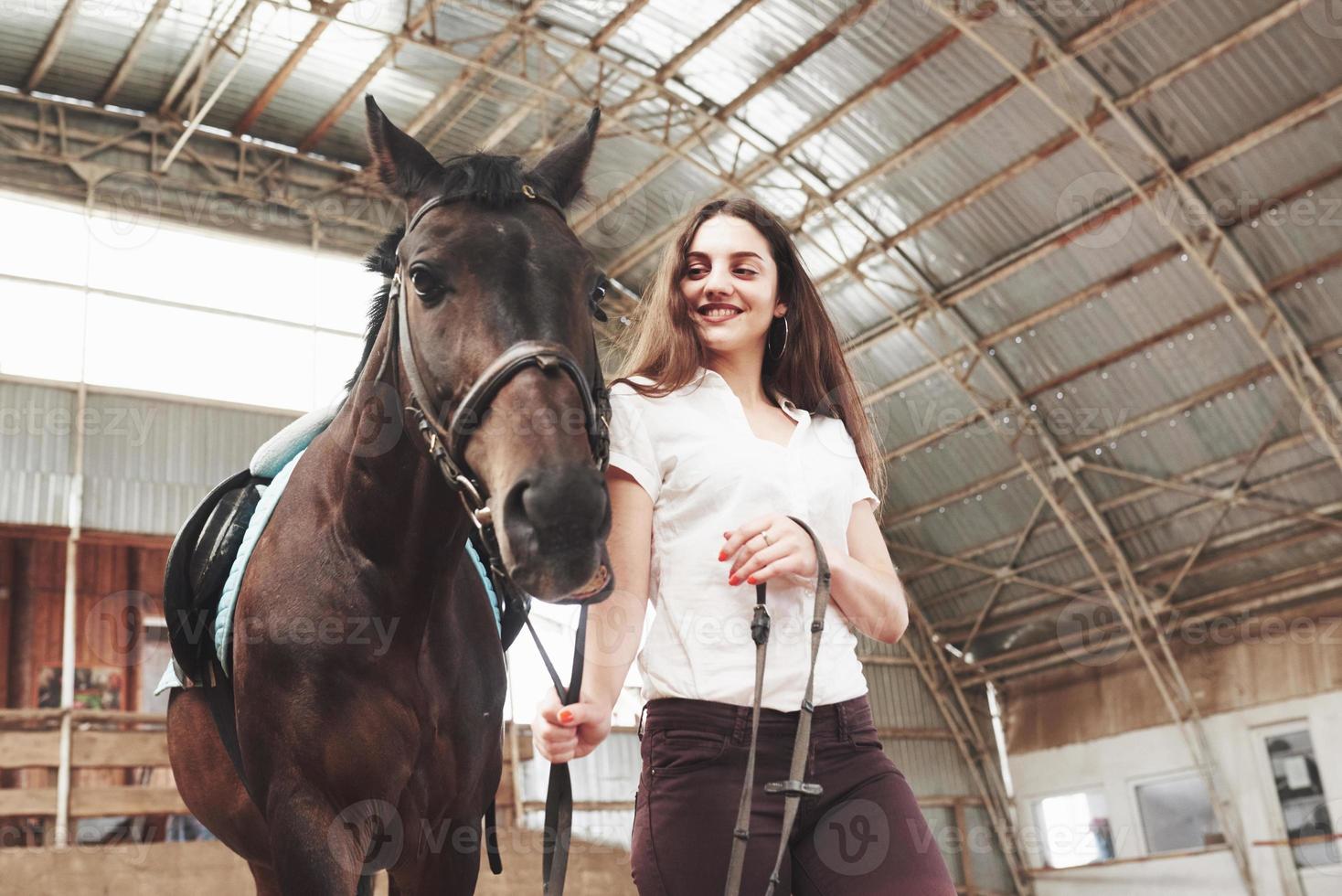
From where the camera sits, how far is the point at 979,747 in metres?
20.9

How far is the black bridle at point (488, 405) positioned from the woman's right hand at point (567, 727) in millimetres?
38

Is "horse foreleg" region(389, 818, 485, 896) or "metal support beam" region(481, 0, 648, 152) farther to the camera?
"metal support beam" region(481, 0, 648, 152)

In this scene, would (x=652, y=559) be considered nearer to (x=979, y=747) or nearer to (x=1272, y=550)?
(x=1272, y=550)

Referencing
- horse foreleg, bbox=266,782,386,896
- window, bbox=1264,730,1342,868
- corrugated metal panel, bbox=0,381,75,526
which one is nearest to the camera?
horse foreleg, bbox=266,782,386,896

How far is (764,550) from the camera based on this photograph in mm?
1802

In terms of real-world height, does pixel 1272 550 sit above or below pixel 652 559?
above

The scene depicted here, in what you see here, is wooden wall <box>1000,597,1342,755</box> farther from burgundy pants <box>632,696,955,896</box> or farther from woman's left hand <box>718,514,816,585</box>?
woman's left hand <box>718,514,816,585</box>

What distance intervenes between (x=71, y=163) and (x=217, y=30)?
9.17ft

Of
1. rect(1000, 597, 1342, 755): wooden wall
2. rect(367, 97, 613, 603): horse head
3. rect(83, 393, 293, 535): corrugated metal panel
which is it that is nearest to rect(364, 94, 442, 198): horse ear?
rect(367, 97, 613, 603): horse head

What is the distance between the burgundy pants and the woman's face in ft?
2.13

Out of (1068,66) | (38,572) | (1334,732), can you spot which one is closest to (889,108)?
(1068,66)

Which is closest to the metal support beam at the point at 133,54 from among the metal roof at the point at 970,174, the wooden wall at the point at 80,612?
the metal roof at the point at 970,174

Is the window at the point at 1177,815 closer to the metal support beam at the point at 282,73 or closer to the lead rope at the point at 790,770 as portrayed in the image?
the metal support beam at the point at 282,73

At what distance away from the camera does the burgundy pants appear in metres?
1.82
